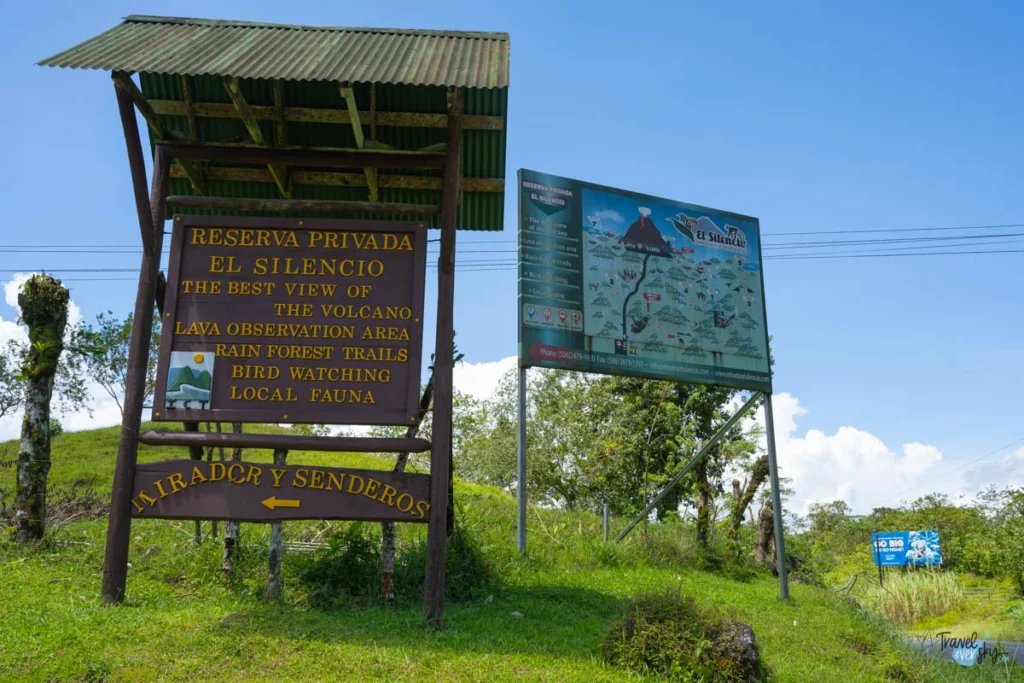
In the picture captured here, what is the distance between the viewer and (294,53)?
848cm

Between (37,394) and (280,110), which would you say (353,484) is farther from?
(37,394)

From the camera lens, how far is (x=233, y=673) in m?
6.00

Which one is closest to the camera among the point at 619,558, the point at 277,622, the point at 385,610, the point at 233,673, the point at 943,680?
the point at 233,673

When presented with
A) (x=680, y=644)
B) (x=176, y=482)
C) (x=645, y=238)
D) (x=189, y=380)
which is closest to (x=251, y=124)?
(x=189, y=380)

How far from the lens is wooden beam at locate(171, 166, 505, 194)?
9930mm

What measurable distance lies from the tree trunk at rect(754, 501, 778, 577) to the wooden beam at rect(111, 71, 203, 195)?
13.6 m

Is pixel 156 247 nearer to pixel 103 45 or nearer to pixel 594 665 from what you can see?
pixel 103 45

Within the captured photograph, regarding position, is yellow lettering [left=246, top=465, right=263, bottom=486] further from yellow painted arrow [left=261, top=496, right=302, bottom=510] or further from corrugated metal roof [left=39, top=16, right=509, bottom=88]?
corrugated metal roof [left=39, top=16, right=509, bottom=88]

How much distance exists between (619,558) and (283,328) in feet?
23.9

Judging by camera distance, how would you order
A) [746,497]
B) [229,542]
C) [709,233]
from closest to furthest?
[229,542]
[709,233]
[746,497]

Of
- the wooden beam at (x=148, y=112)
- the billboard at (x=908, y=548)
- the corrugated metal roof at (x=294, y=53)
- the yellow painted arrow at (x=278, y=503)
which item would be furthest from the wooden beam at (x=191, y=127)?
the billboard at (x=908, y=548)

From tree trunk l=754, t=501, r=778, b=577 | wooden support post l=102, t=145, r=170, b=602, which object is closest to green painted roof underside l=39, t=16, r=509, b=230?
wooden support post l=102, t=145, r=170, b=602

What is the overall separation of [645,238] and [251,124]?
25.1ft

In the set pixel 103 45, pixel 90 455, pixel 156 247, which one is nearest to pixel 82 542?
pixel 156 247
